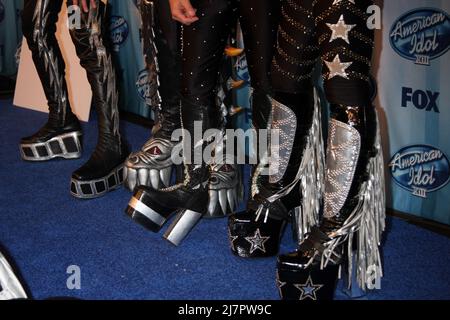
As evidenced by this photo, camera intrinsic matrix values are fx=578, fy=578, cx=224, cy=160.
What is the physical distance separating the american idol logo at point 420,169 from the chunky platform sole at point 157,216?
1.99ft

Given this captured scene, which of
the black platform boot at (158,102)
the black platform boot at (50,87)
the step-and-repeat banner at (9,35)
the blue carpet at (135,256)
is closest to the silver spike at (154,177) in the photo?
the black platform boot at (158,102)

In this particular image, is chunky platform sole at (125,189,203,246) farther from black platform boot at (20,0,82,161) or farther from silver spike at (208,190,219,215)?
black platform boot at (20,0,82,161)

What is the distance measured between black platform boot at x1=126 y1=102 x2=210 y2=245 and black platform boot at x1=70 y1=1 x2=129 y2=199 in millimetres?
322

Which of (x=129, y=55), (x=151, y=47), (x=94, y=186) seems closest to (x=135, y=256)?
(x=94, y=186)

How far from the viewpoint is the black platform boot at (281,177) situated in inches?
49.6

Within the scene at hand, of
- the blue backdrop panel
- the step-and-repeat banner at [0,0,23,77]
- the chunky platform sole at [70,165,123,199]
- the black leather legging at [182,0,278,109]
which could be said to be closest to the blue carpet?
the chunky platform sole at [70,165,123,199]

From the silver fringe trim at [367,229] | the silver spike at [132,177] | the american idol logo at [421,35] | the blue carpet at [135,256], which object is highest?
the american idol logo at [421,35]

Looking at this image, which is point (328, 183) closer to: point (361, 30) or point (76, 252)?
point (361, 30)

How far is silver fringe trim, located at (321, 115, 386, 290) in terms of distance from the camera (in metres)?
1.11

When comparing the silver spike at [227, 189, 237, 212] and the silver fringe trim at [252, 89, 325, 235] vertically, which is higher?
the silver fringe trim at [252, 89, 325, 235]

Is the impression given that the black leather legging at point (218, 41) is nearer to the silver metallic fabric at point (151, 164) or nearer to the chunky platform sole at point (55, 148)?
the silver metallic fabric at point (151, 164)

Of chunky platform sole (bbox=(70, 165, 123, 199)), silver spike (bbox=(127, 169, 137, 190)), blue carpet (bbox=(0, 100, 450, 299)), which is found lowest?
blue carpet (bbox=(0, 100, 450, 299))

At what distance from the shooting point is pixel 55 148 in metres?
2.00

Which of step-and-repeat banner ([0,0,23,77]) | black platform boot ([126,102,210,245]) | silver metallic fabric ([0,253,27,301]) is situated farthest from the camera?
step-and-repeat banner ([0,0,23,77])
